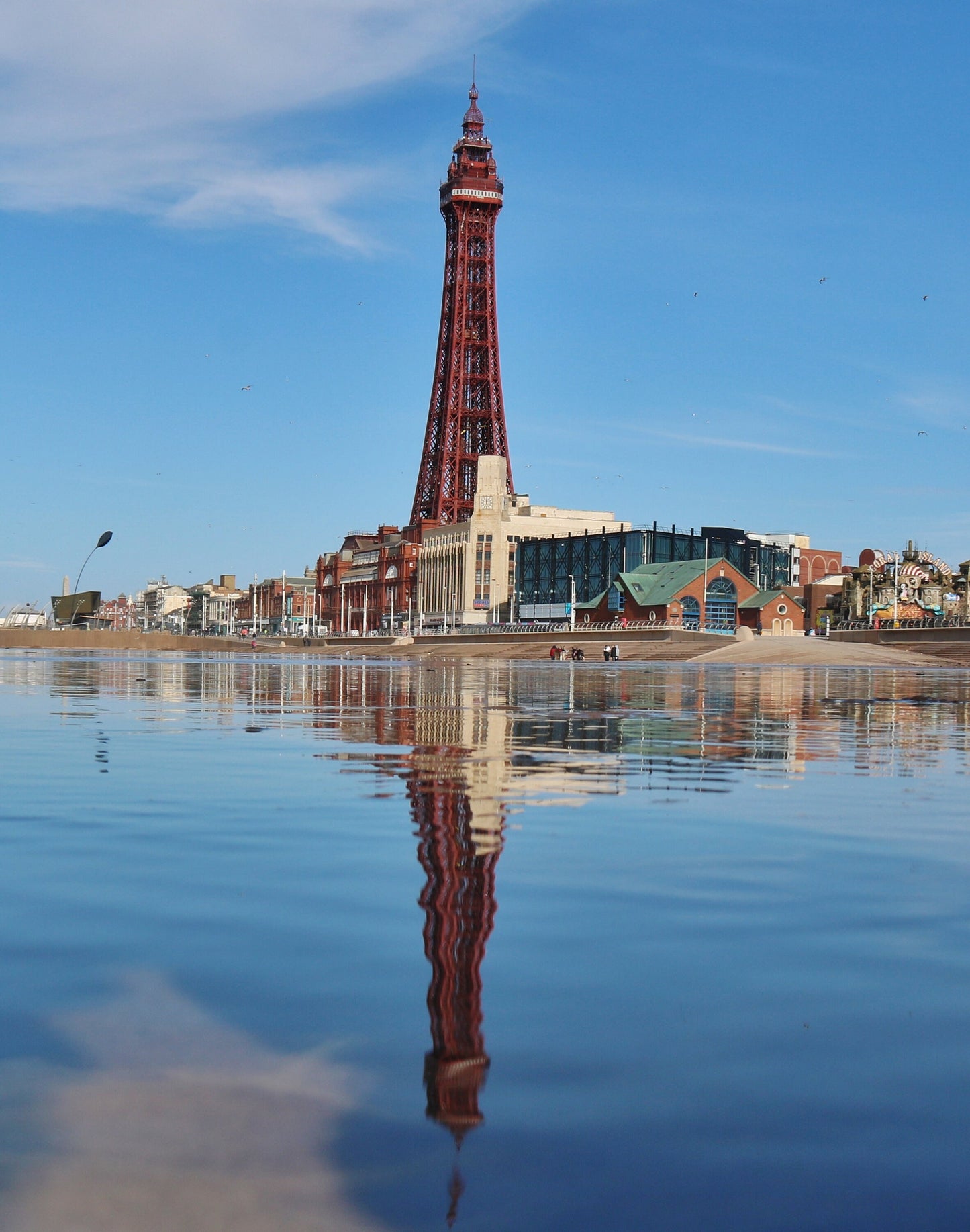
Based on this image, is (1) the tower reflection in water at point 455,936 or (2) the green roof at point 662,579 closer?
(1) the tower reflection in water at point 455,936

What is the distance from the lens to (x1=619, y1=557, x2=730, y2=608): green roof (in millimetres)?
124438

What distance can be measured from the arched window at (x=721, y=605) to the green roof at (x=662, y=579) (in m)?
1.99

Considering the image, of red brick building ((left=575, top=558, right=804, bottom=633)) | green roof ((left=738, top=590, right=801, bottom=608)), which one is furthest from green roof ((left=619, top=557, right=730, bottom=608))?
green roof ((left=738, top=590, right=801, bottom=608))

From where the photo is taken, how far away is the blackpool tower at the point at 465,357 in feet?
538

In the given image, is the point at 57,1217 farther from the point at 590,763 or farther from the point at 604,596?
the point at 604,596

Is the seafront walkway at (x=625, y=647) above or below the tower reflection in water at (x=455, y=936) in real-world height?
above

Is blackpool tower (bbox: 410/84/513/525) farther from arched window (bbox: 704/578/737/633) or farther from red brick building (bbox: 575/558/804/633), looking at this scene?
arched window (bbox: 704/578/737/633)

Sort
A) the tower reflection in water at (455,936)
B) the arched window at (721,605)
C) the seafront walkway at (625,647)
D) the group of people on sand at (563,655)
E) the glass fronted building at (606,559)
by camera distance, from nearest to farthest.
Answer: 1. the tower reflection in water at (455,936)
2. the seafront walkway at (625,647)
3. the group of people on sand at (563,655)
4. the arched window at (721,605)
5. the glass fronted building at (606,559)

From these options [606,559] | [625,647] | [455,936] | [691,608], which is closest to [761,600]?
[691,608]

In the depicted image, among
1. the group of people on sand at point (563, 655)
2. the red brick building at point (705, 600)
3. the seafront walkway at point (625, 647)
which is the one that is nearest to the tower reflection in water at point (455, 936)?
the seafront walkway at point (625, 647)

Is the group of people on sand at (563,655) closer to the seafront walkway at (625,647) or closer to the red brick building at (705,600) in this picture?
the seafront walkway at (625,647)

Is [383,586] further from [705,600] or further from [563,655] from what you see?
[563,655]

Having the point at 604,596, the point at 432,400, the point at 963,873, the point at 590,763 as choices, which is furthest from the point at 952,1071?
the point at 432,400

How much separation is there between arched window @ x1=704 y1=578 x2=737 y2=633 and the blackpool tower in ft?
149
